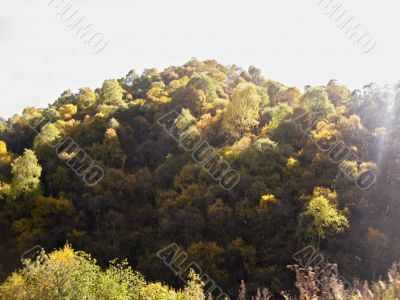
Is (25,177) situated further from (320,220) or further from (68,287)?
(320,220)

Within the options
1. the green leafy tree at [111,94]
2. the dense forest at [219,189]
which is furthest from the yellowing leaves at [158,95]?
the green leafy tree at [111,94]

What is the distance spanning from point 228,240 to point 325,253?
14.2m

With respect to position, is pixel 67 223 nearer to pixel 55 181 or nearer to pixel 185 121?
pixel 55 181

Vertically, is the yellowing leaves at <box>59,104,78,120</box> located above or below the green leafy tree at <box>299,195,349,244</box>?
below

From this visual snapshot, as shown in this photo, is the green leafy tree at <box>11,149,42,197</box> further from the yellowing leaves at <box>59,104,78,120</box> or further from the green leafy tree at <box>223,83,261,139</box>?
the green leafy tree at <box>223,83,261,139</box>

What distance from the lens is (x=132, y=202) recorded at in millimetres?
69062

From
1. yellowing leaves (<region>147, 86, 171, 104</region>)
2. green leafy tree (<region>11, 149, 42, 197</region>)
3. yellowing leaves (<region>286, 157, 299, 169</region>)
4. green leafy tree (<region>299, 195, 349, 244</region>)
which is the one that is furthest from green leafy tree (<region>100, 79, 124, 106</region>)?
green leafy tree (<region>299, 195, 349, 244</region>)

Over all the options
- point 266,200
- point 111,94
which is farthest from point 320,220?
point 111,94

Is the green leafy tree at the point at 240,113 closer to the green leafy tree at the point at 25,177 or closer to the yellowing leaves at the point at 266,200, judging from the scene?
the yellowing leaves at the point at 266,200

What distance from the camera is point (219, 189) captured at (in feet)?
203

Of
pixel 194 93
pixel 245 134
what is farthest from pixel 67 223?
pixel 194 93

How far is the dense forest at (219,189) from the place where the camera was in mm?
50312

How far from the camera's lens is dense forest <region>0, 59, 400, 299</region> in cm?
5031

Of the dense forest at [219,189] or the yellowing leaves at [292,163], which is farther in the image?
the yellowing leaves at [292,163]
